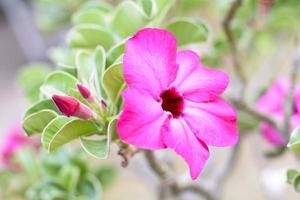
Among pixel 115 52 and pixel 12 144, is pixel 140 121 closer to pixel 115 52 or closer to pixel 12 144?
pixel 115 52

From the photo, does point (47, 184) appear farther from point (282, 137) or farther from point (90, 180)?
point (282, 137)

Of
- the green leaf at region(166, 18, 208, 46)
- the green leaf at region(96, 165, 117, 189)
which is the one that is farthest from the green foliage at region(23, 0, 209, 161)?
the green leaf at region(96, 165, 117, 189)

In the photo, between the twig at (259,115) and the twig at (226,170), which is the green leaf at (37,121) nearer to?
the twig at (259,115)

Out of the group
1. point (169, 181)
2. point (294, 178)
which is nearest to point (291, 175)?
point (294, 178)

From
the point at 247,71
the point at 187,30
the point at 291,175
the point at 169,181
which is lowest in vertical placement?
the point at 247,71

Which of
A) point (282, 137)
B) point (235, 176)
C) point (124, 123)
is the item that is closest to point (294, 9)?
point (282, 137)

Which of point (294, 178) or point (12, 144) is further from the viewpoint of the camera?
point (12, 144)

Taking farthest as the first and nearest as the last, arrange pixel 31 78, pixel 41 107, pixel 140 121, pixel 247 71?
pixel 247 71, pixel 31 78, pixel 41 107, pixel 140 121
